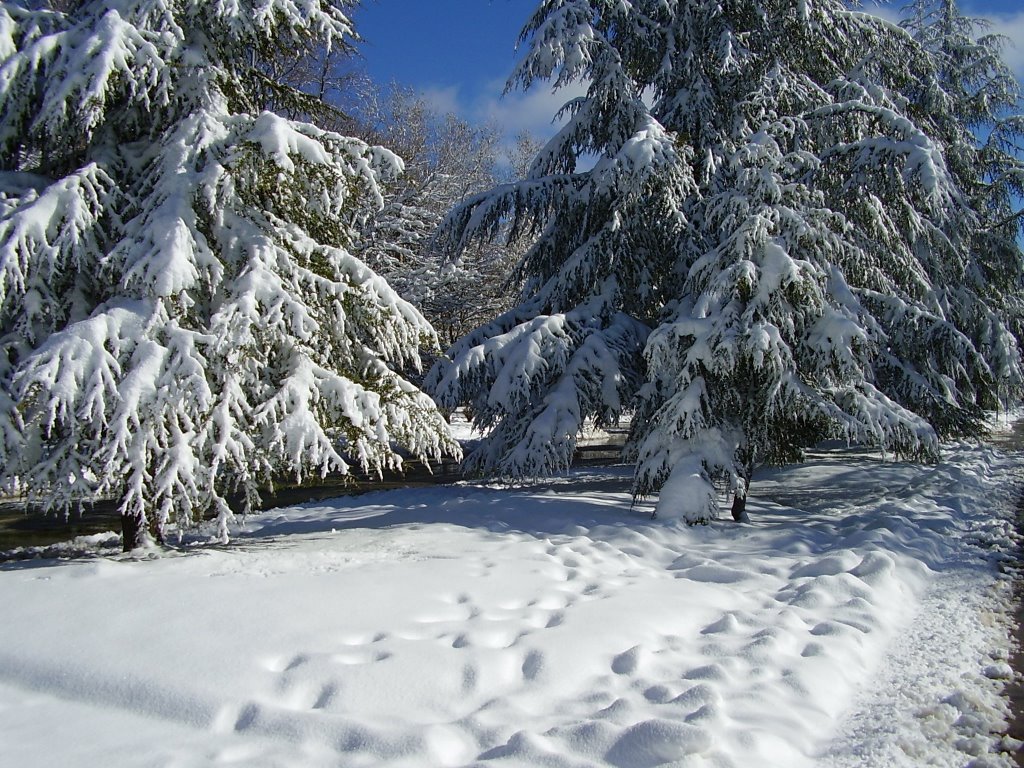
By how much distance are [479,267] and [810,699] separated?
25148 millimetres

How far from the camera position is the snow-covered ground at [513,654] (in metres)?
3.14

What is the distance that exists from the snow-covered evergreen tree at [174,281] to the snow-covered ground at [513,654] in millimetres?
954

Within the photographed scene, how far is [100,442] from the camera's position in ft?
20.2

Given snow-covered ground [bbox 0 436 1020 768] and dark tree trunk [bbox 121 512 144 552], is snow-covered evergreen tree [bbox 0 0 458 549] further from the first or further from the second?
snow-covered ground [bbox 0 436 1020 768]

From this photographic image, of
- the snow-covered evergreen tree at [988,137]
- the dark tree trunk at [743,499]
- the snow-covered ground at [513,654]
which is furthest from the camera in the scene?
the snow-covered evergreen tree at [988,137]

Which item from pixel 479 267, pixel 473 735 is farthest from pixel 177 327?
pixel 479 267

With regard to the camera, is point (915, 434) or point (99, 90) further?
point (915, 434)

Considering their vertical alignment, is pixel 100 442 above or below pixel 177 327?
below

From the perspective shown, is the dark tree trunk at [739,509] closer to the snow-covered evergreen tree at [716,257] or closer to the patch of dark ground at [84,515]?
the snow-covered evergreen tree at [716,257]

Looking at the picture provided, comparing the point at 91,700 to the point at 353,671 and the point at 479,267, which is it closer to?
the point at 353,671

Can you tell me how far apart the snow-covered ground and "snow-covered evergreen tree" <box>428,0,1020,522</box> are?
1.64 metres

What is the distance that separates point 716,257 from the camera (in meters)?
8.39

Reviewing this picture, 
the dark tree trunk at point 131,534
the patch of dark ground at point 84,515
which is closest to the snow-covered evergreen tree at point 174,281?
the dark tree trunk at point 131,534

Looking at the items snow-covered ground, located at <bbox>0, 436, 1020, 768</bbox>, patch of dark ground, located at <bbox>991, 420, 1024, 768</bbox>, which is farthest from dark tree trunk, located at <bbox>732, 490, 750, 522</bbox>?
patch of dark ground, located at <bbox>991, 420, 1024, 768</bbox>
